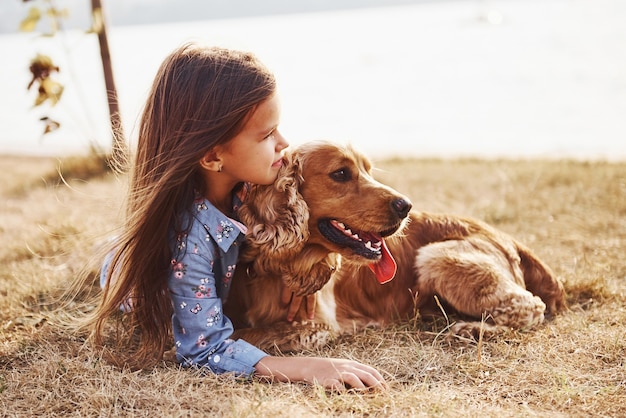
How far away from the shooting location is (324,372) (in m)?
2.57

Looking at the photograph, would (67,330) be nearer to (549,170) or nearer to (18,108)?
(549,170)

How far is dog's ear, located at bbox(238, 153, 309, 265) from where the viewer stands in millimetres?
2762

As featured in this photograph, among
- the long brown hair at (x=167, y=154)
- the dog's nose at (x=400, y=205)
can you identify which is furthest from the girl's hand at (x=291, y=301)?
the dog's nose at (x=400, y=205)

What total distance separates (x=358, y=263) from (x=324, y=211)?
26 centimetres

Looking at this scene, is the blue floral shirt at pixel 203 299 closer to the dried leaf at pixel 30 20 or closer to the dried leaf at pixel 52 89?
the dried leaf at pixel 52 89

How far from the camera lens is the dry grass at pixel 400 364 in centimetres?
240

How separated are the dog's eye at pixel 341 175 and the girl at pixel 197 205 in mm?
241

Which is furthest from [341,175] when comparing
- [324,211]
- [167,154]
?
[167,154]

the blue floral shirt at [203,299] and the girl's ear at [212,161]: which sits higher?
the girl's ear at [212,161]

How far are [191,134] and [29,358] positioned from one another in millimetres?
1268

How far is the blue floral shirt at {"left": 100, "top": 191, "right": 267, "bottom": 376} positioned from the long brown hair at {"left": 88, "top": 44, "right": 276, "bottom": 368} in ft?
0.26

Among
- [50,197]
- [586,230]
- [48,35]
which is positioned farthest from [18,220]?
[586,230]

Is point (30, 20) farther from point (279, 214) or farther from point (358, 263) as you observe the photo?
point (358, 263)

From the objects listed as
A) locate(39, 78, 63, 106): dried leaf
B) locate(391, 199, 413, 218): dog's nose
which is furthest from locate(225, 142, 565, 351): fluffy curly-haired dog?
locate(39, 78, 63, 106): dried leaf
